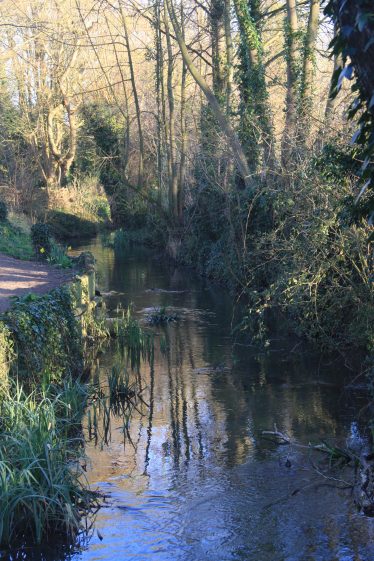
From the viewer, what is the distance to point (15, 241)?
76.1 ft

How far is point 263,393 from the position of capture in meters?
10.9

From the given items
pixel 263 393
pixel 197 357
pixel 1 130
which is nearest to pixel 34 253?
pixel 197 357

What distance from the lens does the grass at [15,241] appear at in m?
20.7

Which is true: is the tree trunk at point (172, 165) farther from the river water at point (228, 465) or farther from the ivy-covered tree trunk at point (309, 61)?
the river water at point (228, 465)

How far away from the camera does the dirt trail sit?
516 inches

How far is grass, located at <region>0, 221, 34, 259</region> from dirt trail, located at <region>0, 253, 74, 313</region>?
2.20 ft

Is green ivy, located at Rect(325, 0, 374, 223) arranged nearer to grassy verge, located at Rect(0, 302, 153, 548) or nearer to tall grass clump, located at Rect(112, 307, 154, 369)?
grassy verge, located at Rect(0, 302, 153, 548)

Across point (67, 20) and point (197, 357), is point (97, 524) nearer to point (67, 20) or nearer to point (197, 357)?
point (197, 357)

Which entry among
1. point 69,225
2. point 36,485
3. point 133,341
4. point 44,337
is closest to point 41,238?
point 133,341

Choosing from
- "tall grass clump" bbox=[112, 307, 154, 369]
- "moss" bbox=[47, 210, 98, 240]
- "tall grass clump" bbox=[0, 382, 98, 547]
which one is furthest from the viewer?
"moss" bbox=[47, 210, 98, 240]

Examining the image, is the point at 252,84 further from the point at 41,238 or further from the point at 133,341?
the point at 133,341

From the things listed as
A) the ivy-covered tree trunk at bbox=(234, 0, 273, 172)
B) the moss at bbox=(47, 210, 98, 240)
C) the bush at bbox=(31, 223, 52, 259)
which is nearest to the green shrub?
the bush at bbox=(31, 223, 52, 259)

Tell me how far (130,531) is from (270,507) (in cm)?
141

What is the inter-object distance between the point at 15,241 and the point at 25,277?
7.84 m
